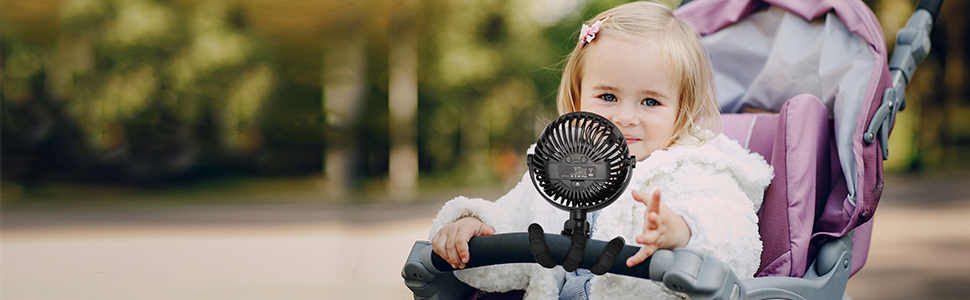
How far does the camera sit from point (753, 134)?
1.95 meters

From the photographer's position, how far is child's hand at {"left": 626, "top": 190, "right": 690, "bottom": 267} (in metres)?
1.07

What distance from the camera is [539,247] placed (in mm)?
1084

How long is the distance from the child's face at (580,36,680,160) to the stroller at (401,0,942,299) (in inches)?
13.7

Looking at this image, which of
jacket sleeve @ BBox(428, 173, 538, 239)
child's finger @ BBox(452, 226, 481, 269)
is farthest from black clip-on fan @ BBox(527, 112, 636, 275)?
jacket sleeve @ BBox(428, 173, 538, 239)

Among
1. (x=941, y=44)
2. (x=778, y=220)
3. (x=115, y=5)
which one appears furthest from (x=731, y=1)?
(x=941, y=44)

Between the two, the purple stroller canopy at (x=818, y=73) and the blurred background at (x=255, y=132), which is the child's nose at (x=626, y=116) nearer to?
the purple stroller canopy at (x=818, y=73)

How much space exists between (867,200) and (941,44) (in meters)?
16.5

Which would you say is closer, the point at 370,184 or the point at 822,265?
the point at 822,265

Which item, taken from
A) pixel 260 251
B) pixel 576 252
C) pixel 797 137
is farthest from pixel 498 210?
pixel 260 251

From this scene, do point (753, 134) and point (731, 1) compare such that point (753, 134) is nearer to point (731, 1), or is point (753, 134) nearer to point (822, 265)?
point (822, 265)

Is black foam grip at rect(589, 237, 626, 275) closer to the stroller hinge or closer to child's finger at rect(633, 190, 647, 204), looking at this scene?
child's finger at rect(633, 190, 647, 204)

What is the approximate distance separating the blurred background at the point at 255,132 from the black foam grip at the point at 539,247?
2.91 meters

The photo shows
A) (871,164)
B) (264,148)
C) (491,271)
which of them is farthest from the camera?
(264,148)

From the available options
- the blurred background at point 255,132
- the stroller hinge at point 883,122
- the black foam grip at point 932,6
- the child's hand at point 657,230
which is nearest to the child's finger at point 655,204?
the child's hand at point 657,230
